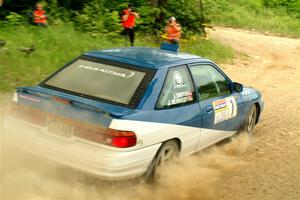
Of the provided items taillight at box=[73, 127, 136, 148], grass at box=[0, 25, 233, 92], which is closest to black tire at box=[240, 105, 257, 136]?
taillight at box=[73, 127, 136, 148]

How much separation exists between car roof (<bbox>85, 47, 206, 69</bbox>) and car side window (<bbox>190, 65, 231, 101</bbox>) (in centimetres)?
19

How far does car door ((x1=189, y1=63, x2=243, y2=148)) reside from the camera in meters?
6.18

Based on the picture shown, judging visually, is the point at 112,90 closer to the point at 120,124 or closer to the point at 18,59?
the point at 120,124

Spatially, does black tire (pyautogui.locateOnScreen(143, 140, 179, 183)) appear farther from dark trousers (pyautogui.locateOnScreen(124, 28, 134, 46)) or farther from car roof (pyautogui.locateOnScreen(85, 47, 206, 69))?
dark trousers (pyautogui.locateOnScreen(124, 28, 134, 46))

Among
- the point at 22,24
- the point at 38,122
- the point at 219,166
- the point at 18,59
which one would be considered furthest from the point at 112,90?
the point at 22,24

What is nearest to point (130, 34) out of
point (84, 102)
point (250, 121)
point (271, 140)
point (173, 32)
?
point (173, 32)

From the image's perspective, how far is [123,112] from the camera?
16.4ft

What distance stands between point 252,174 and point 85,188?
86.5 inches

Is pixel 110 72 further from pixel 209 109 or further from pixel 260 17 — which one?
pixel 260 17

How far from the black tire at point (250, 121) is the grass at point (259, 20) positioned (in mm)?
18536

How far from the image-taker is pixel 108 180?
4828 mm

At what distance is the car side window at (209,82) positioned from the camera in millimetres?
6199

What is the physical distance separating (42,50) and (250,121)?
232 inches

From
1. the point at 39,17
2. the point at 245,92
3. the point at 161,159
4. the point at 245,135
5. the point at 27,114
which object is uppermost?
the point at 27,114
